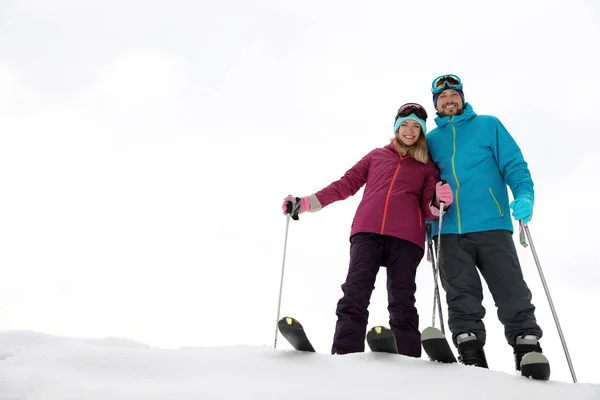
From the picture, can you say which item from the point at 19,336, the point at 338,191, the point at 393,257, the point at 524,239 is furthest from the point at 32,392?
the point at 524,239

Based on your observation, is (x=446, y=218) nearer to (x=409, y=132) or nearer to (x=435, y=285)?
(x=435, y=285)

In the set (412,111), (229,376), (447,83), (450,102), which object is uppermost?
(447,83)

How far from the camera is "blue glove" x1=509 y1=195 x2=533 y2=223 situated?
3.51 metres

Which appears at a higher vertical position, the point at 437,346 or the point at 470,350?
the point at 470,350

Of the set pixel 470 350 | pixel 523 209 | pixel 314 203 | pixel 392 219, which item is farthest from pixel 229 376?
pixel 523 209

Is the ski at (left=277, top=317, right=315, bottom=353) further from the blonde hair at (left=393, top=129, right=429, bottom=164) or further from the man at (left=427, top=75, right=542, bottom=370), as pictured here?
the blonde hair at (left=393, top=129, right=429, bottom=164)

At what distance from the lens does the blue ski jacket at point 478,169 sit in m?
3.77

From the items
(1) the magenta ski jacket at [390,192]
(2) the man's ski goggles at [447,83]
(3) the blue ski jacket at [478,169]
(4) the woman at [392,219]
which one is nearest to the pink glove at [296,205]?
(4) the woman at [392,219]

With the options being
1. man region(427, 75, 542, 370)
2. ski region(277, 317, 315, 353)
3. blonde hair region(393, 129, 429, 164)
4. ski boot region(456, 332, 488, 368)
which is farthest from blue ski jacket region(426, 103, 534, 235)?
ski region(277, 317, 315, 353)

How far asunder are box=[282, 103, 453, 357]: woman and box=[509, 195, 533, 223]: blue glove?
0.44 meters

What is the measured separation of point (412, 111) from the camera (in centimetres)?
434

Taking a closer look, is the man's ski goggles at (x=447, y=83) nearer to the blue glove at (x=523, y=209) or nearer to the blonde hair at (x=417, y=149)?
the blonde hair at (x=417, y=149)

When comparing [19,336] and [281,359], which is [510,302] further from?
[19,336]

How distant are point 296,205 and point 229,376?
1.96 m
